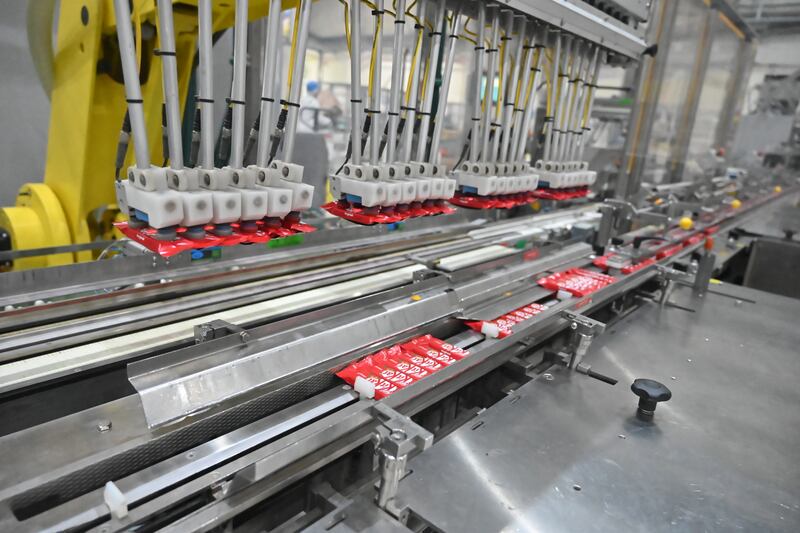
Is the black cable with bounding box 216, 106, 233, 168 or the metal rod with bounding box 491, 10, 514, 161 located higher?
the metal rod with bounding box 491, 10, 514, 161

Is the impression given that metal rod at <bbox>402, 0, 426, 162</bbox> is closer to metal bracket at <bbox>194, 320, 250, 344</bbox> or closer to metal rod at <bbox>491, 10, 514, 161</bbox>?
metal rod at <bbox>491, 10, 514, 161</bbox>

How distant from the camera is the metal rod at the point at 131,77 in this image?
906mm

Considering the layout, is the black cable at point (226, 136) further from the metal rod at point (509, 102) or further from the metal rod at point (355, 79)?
the metal rod at point (509, 102)

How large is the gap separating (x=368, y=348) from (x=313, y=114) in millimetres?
4230

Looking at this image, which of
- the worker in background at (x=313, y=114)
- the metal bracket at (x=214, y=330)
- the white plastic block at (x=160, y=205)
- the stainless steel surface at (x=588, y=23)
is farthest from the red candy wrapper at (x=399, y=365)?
the worker in background at (x=313, y=114)

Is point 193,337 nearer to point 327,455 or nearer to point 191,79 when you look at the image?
point 327,455

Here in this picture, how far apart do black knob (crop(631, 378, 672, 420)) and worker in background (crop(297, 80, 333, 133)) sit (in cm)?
428

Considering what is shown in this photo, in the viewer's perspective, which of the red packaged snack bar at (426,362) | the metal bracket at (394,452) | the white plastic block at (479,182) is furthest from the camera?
the white plastic block at (479,182)

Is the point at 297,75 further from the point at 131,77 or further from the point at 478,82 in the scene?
the point at 478,82

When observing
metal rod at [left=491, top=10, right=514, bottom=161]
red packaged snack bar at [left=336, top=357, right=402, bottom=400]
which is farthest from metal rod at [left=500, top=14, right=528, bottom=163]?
red packaged snack bar at [left=336, top=357, right=402, bottom=400]

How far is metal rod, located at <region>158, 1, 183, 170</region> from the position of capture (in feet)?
3.13

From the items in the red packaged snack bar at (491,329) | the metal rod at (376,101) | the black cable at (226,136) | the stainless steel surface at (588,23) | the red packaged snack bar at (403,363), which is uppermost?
the stainless steel surface at (588,23)

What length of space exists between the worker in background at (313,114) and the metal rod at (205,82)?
13.2 feet

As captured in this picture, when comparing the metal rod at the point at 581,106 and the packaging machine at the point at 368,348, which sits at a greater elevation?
the metal rod at the point at 581,106
